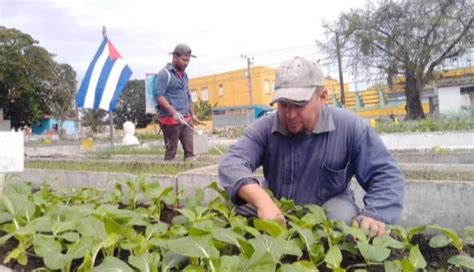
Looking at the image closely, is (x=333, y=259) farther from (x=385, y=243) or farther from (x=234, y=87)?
(x=234, y=87)

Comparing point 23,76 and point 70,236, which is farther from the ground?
point 23,76

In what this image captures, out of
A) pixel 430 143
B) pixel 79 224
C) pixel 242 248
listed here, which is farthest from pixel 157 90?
pixel 430 143

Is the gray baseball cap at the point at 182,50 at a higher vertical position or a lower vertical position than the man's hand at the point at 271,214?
higher


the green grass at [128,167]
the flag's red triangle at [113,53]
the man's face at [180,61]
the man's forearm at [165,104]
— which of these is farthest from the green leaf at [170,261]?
the flag's red triangle at [113,53]

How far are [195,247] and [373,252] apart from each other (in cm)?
66

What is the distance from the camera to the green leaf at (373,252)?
5.37 ft

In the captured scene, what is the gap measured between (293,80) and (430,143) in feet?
26.6

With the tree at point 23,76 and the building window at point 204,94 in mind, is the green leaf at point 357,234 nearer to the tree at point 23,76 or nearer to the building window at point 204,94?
the tree at point 23,76

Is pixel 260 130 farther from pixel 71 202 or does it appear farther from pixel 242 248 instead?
pixel 71 202

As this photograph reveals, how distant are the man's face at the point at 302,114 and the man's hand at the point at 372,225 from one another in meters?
0.52

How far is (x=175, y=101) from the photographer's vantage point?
5551 mm

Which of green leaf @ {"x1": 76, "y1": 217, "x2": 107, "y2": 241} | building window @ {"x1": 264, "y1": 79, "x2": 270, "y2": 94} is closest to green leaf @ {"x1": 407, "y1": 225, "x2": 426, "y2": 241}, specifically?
green leaf @ {"x1": 76, "y1": 217, "x2": 107, "y2": 241}

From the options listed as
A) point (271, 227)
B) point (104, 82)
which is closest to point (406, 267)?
point (271, 227)

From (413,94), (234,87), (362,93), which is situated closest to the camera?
(413,94)
